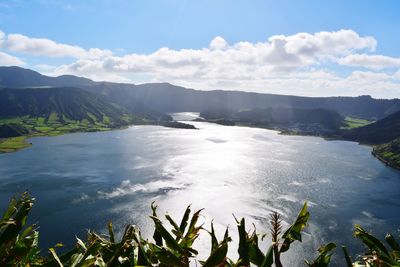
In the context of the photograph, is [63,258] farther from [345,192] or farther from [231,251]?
[345,192]

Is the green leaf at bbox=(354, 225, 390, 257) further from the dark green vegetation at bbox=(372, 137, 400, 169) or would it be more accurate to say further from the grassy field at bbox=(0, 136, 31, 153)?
the grassy field at bbox=(0, 136, 31, 153)

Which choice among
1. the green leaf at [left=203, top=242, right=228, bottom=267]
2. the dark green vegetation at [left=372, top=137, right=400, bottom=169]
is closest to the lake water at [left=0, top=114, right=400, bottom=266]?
the dark green vegetation at [left=372, top=137, right=400, bottom=169]

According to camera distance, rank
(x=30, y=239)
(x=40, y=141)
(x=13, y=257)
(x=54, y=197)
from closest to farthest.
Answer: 1. (x=13, y=257)
2. (x=30, y=239)
3. (x=54, y=197)
4. (x=40, y=141)

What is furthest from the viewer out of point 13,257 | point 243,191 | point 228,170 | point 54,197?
point 228,170

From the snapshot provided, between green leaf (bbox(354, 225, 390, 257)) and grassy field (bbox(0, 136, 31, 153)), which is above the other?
green leaf (bbox(354, 225, 390, 257))

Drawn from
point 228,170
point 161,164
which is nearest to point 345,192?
point 228,170

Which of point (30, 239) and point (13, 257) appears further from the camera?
point (30, 239)

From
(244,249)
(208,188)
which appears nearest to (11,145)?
(208,188)

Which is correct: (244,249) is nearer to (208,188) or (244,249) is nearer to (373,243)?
(373,243)
